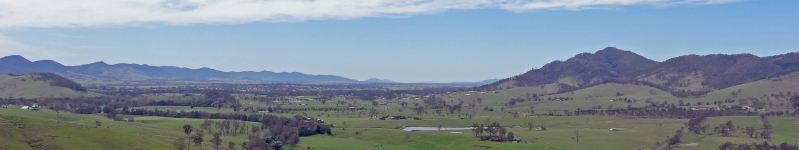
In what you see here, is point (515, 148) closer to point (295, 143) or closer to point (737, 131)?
point (295, 143)

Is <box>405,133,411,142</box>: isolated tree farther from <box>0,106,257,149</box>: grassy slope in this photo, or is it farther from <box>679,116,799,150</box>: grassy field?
<box>679,116,799,150</box>: grassy field

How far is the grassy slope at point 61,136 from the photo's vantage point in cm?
9225

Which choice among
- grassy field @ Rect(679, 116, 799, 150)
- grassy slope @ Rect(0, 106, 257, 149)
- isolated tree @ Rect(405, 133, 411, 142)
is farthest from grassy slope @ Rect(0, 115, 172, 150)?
grassy field @ Rect(679, 116, 799, 150)

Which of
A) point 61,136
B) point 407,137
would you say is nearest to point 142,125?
point 61,136

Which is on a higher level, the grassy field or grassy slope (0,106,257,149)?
the grassy field

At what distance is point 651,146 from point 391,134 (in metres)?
64.6

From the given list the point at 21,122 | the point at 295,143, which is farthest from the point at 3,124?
the point at 295,143

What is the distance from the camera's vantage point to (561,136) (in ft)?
527

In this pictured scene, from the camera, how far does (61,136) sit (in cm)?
9869

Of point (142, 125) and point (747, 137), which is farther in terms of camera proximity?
point (142, 125)

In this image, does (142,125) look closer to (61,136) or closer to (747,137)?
(61,136)

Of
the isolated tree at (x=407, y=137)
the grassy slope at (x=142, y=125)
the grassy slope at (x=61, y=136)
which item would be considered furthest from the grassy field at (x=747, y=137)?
the grassy slope at (x=61, y=136)

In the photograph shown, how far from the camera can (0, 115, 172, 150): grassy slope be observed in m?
92.2

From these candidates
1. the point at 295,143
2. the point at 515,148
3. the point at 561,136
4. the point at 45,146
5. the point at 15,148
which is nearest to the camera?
the point at 15,148
